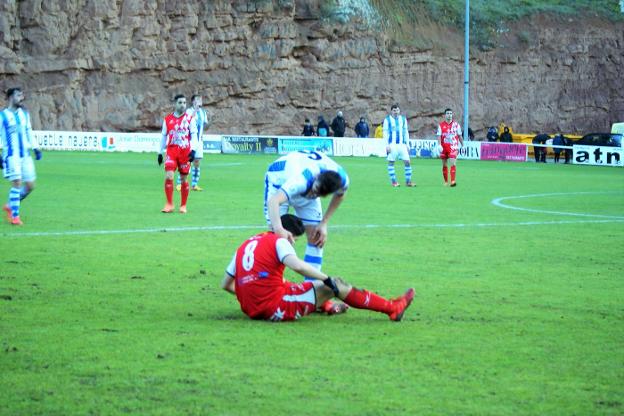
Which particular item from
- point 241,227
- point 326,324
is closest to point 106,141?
point 241,227

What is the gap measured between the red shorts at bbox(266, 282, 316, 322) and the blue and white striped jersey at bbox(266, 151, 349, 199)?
32.9 inches

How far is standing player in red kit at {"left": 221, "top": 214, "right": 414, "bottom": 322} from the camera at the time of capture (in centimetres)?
895

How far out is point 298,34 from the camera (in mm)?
69062

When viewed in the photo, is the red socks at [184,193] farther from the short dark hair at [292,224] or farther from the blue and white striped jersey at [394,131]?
the blue and white striped jersey at [394,131]

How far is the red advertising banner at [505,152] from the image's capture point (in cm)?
5231

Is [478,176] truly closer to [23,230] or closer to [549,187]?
[549,187]

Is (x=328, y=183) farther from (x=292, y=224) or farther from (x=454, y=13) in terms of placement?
(x=454, y=13)

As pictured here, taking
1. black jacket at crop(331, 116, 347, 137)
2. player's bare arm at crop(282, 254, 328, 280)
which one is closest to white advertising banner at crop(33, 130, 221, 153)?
black jacket at crop(331, 116, 347, 137)

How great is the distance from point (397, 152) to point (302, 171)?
21.6 m

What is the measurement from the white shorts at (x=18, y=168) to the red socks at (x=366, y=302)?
10.2 m

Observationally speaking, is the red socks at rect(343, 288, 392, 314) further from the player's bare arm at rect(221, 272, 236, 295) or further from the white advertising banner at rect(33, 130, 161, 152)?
the white advertising banner at rect(33, 130, 161, 152)

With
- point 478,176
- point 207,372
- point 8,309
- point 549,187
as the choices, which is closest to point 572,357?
point 207,372

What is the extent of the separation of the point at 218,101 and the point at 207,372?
61300 millimetres

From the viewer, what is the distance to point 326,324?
9.21 metres
